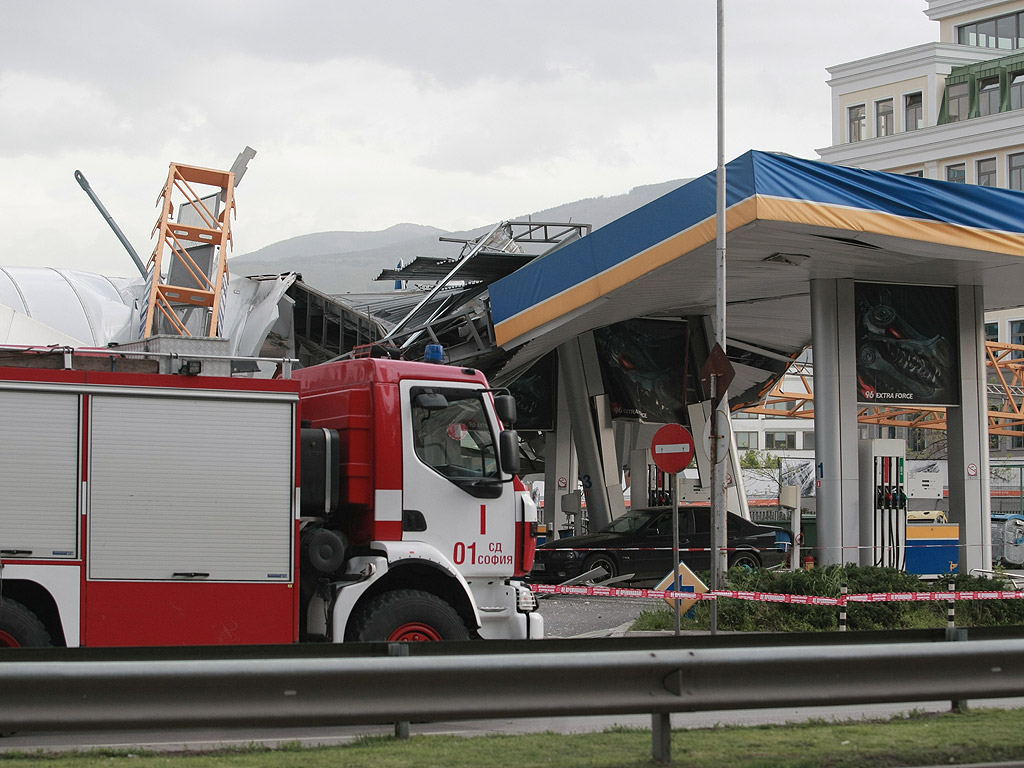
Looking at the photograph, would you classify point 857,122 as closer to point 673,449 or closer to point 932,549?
point 932,549

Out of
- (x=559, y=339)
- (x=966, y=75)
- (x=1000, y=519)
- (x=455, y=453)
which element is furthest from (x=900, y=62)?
(x=455, y=453)

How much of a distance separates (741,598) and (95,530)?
30.5ft

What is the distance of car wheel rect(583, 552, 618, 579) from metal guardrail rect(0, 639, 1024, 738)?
17174 millimetres

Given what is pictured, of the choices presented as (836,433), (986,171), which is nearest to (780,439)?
(986,171)

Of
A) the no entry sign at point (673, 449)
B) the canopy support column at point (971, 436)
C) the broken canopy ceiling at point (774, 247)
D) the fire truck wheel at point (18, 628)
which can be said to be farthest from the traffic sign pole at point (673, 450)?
the canopy support column at point (971, 436)

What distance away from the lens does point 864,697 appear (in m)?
6.25

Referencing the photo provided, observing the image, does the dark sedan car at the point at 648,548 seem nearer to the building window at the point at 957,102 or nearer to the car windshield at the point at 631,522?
the car windshield at the point at 631,522

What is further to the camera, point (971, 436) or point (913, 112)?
point (913, 112)

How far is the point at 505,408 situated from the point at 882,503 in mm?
14783

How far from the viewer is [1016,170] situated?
6406 centimetres

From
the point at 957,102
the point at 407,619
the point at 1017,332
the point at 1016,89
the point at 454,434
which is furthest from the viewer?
the point at 1017,332

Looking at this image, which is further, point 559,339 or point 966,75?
point 966,75

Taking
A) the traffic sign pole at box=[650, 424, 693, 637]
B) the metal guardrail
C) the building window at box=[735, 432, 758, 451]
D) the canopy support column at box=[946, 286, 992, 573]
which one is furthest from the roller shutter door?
the building window at box=[735, 432, 758, 451]

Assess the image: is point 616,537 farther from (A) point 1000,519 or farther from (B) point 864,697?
(A) point 1000,519
